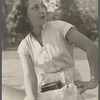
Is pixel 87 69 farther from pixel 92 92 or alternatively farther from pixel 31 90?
pixel 31 90

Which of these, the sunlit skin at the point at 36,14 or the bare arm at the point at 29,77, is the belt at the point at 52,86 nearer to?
the bare arm at the point at 29,77

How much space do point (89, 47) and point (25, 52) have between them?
1.16 feet

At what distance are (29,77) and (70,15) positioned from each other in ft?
1.36

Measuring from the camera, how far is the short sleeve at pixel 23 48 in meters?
1.64

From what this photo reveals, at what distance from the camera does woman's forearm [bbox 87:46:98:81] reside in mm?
1637

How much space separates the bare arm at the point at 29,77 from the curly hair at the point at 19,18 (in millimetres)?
146

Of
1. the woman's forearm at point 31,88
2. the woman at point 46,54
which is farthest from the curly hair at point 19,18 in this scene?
the woman's forearm at point 31,88

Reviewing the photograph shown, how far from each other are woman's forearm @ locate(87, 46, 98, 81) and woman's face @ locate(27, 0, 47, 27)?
31 cm

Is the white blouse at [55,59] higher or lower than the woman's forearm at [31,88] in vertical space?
higher

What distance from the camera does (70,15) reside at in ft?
5.44

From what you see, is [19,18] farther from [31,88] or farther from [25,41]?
[31,88]

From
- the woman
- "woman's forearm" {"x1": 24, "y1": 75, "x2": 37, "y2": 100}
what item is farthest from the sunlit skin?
"woman's forearm" {"x1": 24, "y1": 75, "x2": 37, "y2": 100}

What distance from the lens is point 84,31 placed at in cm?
165

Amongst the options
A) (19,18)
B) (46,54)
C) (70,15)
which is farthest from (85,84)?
(19,18)
